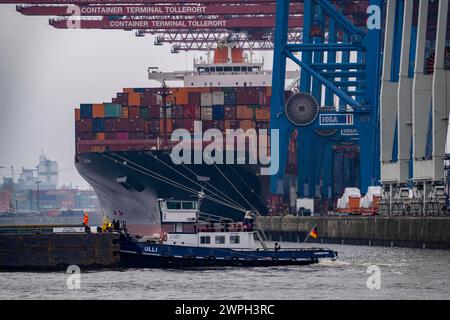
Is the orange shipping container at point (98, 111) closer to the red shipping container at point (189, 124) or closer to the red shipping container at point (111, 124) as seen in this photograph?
the red shipping container at point (111, 124)

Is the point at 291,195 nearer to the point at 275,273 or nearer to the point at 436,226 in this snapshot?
the point at 436,226

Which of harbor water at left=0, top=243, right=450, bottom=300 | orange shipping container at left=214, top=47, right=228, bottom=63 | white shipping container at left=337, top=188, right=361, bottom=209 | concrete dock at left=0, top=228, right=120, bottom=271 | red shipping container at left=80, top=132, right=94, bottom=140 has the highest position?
orange shipping container at left=214, top=47, right=228, bottom=63

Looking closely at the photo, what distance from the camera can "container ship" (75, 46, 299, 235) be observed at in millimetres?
96500

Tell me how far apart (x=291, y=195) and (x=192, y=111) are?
504 inches

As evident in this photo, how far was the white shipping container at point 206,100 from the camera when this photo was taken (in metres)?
105

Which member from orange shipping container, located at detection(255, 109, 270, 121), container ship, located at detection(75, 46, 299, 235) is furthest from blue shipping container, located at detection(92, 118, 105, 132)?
orange shipping container, located at detection(255, 109, 270, 121)

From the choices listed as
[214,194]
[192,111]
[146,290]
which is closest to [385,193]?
[214,194]

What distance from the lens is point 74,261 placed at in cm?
5700

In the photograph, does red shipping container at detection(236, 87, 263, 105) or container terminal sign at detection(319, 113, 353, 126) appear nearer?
container terminal sign at detection(319, 113, 353, 126)

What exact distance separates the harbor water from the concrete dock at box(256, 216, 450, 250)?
882 cm

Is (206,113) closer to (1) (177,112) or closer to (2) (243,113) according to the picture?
(1) (177,112)

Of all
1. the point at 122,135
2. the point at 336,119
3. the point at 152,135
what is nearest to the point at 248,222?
the point at 336,119

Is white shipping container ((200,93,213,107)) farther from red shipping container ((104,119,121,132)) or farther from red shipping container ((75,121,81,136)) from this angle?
red shipping container ((75,121,81,136))
